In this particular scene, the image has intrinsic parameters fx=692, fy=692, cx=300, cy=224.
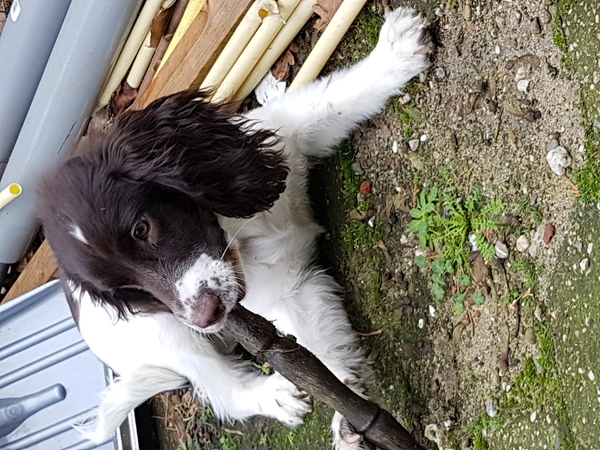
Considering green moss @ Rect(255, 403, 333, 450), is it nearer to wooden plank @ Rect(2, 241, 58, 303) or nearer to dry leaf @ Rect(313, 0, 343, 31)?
wooden plank @ Rect(2, 241, 58, 303)

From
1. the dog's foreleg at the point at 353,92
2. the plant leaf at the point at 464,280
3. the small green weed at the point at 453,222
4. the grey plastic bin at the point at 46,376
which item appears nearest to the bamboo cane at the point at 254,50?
the dog's foreleg at the point at 353,92

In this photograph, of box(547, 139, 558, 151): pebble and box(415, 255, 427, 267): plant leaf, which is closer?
box(547, 139, 558, 151): pebble

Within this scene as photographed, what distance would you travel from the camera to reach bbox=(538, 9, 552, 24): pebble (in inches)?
79.7

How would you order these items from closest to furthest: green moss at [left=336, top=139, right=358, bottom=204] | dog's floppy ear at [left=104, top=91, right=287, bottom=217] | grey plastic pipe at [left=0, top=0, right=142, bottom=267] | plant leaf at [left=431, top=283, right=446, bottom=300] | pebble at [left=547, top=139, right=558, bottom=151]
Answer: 1. pebble at [left=547, top=139, right=558, bottom=151]
2. dog's floppy ear at [left=104, top=91, right=287, bottom=217]
3. plant leaf at [left=431, top=283, right=446, bottom=300]
4. green moss at [left=336, top=139, right=358, bottom=204]
5. grey plastic pipe at [left=0, top=0, right=142, bottom=267]

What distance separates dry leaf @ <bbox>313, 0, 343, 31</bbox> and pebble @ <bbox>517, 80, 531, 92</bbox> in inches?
35.2

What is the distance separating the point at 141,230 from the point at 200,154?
313 mm

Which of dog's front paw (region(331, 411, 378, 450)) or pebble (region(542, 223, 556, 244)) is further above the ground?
pebble (region(542, 223, 556, 244))

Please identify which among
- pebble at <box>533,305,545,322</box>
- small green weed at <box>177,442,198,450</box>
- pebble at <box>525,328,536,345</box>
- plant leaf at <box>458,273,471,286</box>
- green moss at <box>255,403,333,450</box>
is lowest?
small green weed at <box>177,442,198,450</box>

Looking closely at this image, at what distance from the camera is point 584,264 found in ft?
6.27

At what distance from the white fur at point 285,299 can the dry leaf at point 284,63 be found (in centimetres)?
39

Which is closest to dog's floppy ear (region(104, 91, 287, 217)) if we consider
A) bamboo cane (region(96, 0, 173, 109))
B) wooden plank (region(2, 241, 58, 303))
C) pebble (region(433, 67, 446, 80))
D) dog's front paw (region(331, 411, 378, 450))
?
pebble (region(433, 67, 446, 80))

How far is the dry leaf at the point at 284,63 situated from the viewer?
3.01 metres

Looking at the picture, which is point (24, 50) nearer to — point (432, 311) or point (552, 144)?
point (432, 311)

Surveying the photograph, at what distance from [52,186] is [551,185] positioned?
1.53 m
